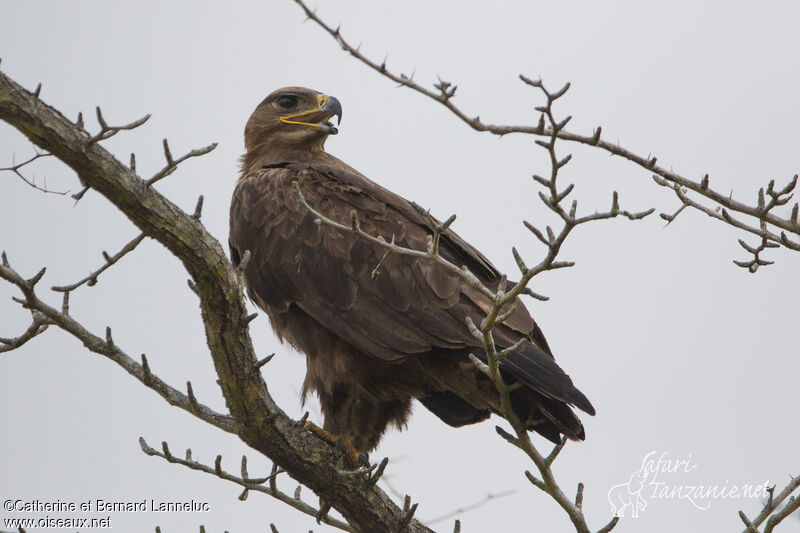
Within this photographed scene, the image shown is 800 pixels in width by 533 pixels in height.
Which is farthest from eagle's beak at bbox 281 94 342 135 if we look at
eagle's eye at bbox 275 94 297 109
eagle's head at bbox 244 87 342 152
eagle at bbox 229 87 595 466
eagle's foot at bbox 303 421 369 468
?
eagle's foot at bbox 303 421 369 468

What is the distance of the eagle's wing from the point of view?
465 centimetres

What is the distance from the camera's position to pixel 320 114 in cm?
600

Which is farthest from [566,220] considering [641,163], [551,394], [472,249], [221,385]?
[472,249]

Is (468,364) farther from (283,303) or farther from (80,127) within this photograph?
(80,127)

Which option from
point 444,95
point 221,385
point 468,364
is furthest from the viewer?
point 468,364

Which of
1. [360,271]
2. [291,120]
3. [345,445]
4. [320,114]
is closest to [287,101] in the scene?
[291,120]

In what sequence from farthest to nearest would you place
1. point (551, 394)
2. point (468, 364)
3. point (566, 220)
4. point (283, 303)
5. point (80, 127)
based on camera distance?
point (283, 303) → point (468, 364) → point (551, 394) → point (80, 127) → point (566, 220)

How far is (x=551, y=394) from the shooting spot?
13.7 ft

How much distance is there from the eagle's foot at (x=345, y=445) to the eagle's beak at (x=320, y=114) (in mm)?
1990

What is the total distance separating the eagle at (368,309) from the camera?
4621mm

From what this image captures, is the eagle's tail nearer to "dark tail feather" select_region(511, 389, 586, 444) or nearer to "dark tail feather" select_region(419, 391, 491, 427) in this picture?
"dark tail feather" select_region(511, 389, 586, 444)

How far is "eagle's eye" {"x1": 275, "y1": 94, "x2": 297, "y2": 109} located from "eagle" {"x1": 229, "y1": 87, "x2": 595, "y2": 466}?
3.11 ft

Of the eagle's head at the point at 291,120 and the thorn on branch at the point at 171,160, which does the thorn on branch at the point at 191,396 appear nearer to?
the thorn on branch at the point at 171,160

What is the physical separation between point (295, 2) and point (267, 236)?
1.63 meters
